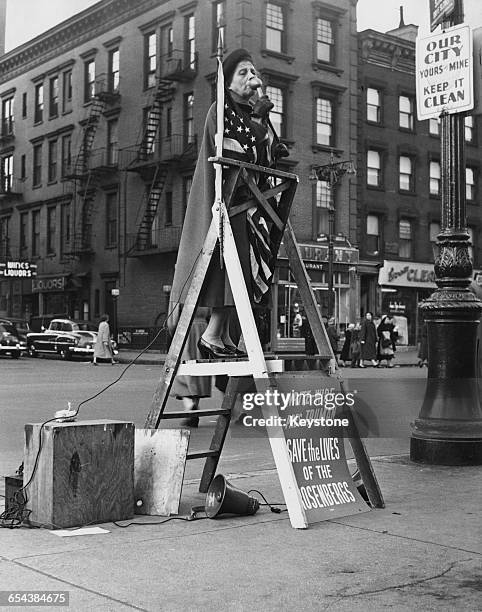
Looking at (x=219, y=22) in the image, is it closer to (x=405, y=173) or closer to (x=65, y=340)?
(x=65, y=340)

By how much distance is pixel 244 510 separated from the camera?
4688 millimetres

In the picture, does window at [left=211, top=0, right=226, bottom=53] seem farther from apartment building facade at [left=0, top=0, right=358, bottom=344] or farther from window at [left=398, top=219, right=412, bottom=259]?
window at [left=398, top=219, right=412, bottom=259]

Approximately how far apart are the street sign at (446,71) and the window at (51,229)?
1369 inches

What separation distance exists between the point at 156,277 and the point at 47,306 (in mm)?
8506

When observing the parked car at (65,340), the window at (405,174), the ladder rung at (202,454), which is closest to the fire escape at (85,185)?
the parked car at (65,340)

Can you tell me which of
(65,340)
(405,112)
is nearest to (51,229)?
(65,340)

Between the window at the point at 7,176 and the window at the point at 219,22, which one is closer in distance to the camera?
the window at the point at 219,22

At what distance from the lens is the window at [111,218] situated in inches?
1417

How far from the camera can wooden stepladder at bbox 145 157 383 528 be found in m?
4.39

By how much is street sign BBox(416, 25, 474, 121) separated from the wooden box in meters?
3.31

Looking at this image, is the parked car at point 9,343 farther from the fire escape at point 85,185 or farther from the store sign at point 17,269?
the store sign at point 17,269

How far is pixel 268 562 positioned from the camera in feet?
12.3

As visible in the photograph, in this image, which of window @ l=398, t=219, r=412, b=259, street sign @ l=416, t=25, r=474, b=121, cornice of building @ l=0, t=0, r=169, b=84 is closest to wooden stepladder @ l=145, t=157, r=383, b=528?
cornice of building @ l=0, t=0, r=169, b=84

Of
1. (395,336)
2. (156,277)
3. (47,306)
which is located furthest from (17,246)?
(395,336)
